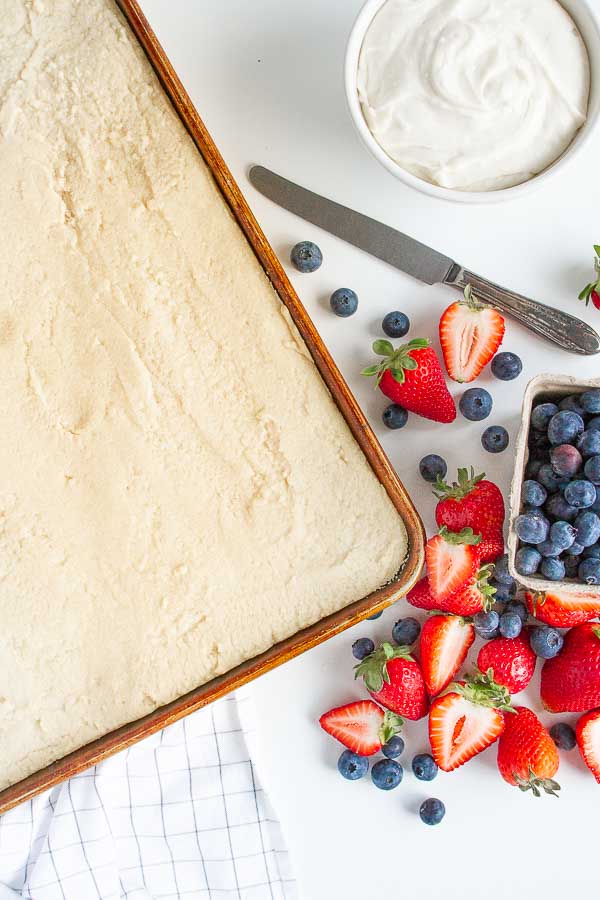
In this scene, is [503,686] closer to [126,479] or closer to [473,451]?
[473,451]

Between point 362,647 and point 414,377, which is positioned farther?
point 362,647

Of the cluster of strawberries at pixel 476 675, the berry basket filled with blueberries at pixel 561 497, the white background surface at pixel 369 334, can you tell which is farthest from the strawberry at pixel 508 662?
the berry basket filled with blueberries at pixel 561 497

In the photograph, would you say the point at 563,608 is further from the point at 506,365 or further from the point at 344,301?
→ the point at 344,301

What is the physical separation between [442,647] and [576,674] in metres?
0.29

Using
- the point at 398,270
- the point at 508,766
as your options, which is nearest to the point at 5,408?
the point at 398,270

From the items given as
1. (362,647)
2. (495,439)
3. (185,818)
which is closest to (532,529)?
A: (495,439)

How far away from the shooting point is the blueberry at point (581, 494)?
1.52 metres

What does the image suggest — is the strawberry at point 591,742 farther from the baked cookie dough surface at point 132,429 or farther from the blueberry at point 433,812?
the baked cookie dough surface at point 132,429

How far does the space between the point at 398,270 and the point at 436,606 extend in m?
0.75

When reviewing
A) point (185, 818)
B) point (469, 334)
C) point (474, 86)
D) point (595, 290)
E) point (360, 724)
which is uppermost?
point (474, 86)

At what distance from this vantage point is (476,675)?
176 centimetres

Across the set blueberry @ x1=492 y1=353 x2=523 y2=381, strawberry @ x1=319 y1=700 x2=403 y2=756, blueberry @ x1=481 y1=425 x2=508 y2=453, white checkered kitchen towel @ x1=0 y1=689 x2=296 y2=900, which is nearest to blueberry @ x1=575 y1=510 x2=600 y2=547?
blueberry @ x1=481 y1=425 x2=508 y2=453

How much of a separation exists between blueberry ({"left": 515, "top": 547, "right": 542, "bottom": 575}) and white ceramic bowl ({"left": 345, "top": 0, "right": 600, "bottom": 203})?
68 centimetres

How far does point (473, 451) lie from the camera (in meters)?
1.81
